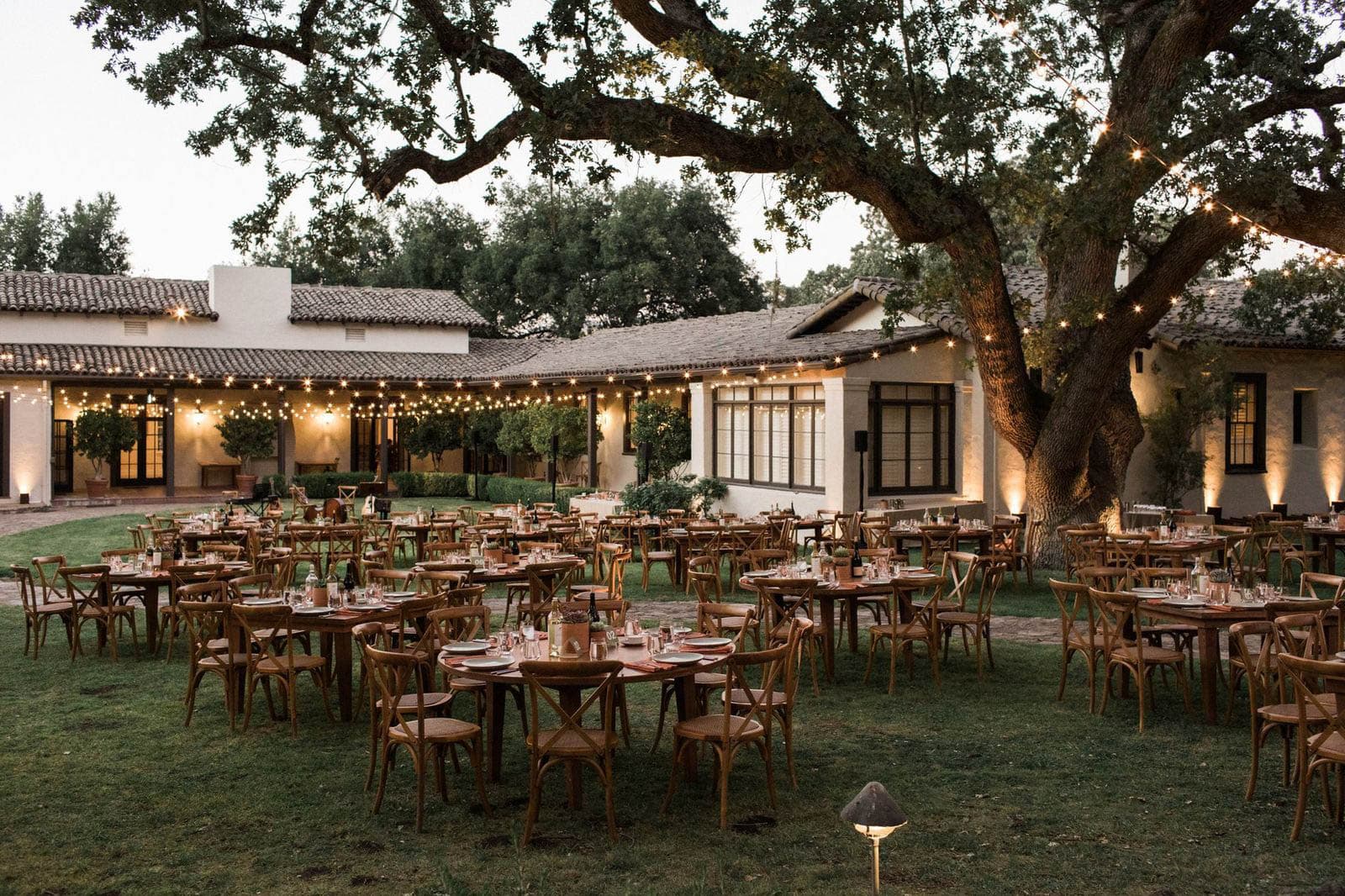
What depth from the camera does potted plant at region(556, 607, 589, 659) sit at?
612 cm

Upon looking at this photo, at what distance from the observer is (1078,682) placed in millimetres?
8852

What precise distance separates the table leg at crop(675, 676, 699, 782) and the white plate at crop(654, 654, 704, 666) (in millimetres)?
133

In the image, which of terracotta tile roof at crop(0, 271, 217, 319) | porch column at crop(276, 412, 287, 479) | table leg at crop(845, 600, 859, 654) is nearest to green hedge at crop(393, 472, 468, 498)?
porch column at crop(276, 412, 287, 479)

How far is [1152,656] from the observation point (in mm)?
7590

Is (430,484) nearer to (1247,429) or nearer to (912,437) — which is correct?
(912,437)

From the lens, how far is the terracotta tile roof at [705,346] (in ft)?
62.2

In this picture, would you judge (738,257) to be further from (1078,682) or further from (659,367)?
(1078,682)

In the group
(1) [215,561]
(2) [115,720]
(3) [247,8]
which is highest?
(3) [247,8]

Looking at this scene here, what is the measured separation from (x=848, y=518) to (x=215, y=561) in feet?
28.9

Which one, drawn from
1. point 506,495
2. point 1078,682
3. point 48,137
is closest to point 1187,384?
point 1078,682

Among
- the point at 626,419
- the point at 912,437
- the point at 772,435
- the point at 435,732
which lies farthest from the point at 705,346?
the point at 435,732

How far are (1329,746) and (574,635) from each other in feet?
12.4

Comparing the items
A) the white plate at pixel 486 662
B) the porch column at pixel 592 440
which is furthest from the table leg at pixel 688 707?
the porch column at pixel 592 440

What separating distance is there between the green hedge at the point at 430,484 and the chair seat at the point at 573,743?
24.6 metres
